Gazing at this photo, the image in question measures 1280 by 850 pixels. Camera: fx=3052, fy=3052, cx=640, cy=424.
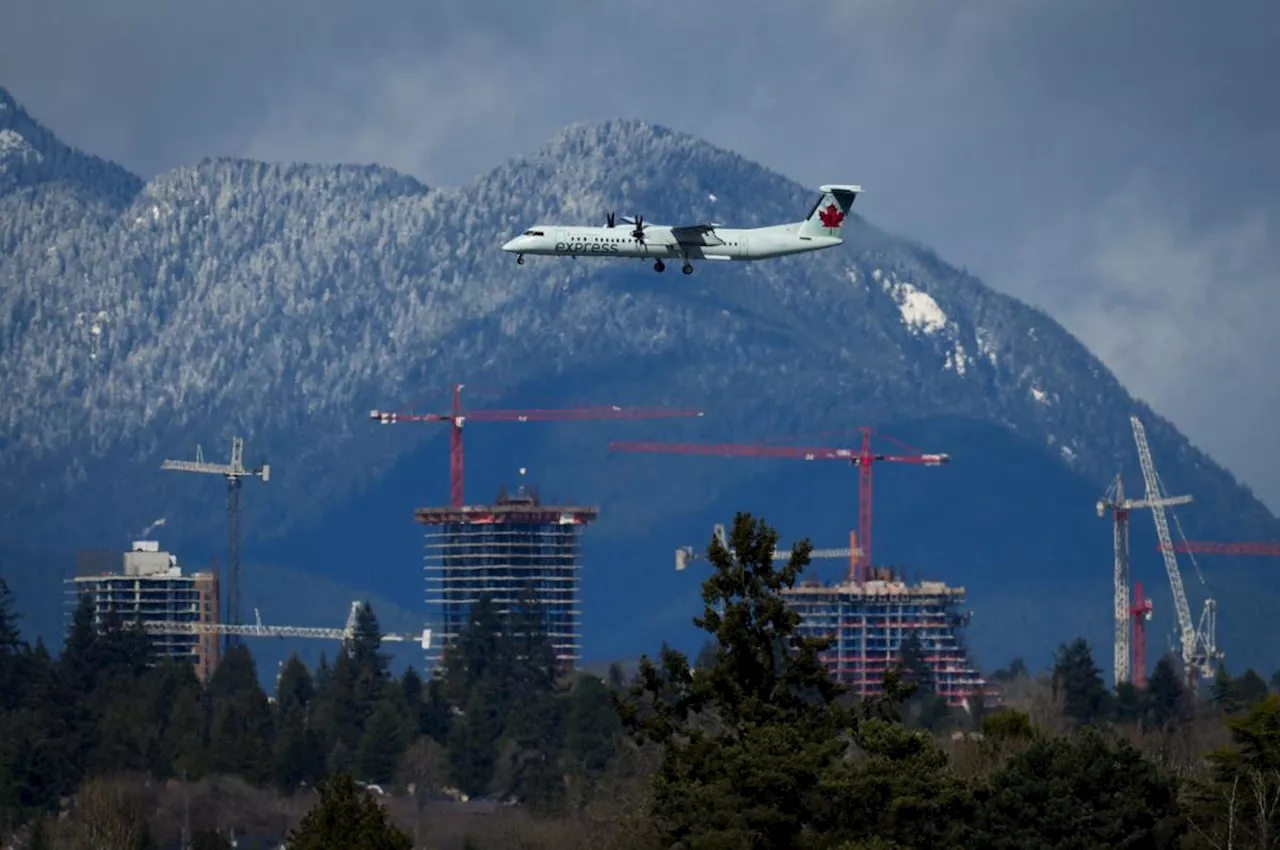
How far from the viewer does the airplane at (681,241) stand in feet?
553

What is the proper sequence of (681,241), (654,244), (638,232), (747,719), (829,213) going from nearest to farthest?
(747,719), (638,232), (654,244), (681,241), (829,213)

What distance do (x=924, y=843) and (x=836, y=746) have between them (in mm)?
6021

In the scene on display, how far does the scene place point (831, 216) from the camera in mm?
183500

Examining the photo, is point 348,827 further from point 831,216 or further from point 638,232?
point 831,216

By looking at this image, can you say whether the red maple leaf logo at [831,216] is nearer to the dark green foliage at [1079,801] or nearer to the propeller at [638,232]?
the propeller at [638,232]

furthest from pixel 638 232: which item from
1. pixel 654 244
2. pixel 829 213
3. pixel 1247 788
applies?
pixel 1247 788

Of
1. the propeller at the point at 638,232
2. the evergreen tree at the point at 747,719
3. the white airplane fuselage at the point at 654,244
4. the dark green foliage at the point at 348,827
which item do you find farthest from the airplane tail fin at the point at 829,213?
the dark green foliage at the point at 348,827

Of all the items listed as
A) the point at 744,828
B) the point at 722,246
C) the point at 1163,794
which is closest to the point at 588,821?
the point at 722,246

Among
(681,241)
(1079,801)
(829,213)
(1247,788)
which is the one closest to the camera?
(1247,788)

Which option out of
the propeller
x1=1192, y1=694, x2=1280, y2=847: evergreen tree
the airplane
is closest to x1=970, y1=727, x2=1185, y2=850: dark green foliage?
x1=1192, y1=694, x2=1280, y2=847: evergreen tree

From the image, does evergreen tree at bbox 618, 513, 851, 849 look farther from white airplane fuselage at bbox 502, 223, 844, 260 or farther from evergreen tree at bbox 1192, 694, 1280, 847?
white airplane fuselage at bbox 502, 223, 844, 260

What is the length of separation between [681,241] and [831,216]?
17025mm

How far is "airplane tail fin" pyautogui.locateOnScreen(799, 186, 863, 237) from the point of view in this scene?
182 m

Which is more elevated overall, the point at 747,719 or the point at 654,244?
the point at 654,244
